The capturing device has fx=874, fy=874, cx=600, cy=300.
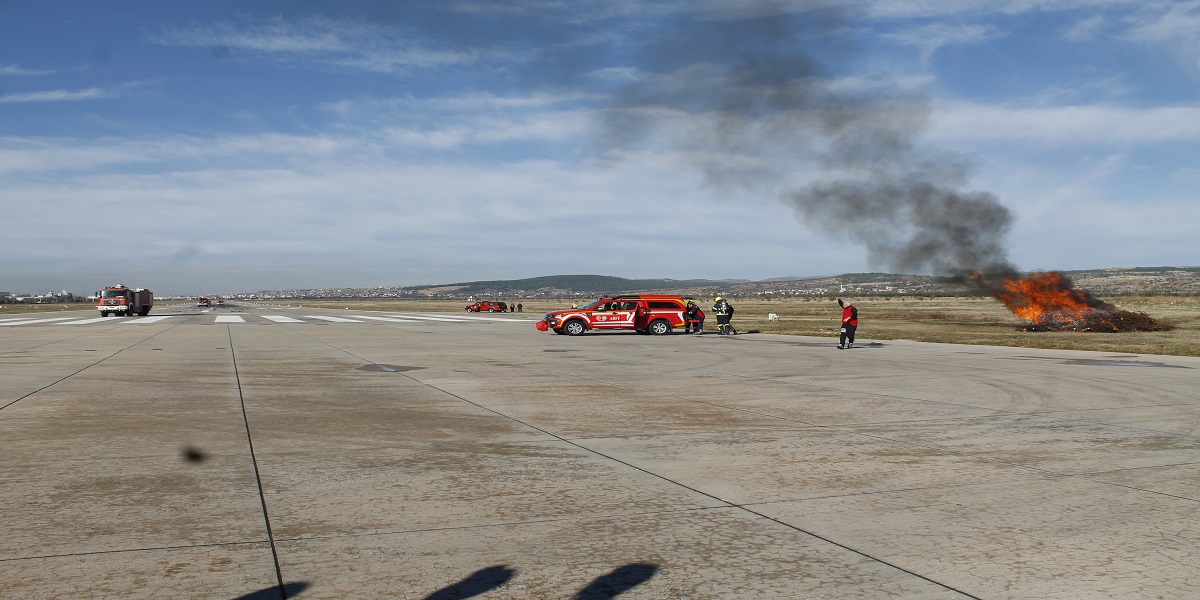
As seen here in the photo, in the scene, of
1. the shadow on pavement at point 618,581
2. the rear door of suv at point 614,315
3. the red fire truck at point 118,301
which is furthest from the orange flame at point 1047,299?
the red fire truck at point 118,301

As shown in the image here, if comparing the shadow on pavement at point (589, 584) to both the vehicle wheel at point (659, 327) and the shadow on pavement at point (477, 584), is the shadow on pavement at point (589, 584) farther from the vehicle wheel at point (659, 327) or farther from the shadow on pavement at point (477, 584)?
the vehicle wheel at point (659, 327)

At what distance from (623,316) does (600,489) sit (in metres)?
26.2

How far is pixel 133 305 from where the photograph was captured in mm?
61375

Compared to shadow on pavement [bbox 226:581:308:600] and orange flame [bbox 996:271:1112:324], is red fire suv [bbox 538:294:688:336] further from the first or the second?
shadow on pavement [bbox 226:581:308:600]

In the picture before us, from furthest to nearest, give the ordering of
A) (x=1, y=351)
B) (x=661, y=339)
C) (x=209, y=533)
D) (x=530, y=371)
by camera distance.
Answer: (x=661, y=339)
(x=1, y=351)
(x=530, y=371)
(x=209, y=533)

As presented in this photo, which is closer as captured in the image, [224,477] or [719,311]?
[224,477]

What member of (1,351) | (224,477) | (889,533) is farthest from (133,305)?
(889,533)

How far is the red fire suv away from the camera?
3244 centimetres

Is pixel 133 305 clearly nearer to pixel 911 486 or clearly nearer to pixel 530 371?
pixel 530 371

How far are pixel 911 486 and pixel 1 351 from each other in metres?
24.3

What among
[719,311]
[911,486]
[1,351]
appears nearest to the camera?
[911,486]

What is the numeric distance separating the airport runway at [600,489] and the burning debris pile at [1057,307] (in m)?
Answer: 22.4

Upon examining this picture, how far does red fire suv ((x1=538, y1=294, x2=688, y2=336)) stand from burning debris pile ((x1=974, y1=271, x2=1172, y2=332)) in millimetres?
15691

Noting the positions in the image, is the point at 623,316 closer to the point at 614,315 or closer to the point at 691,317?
the point at 614,315
